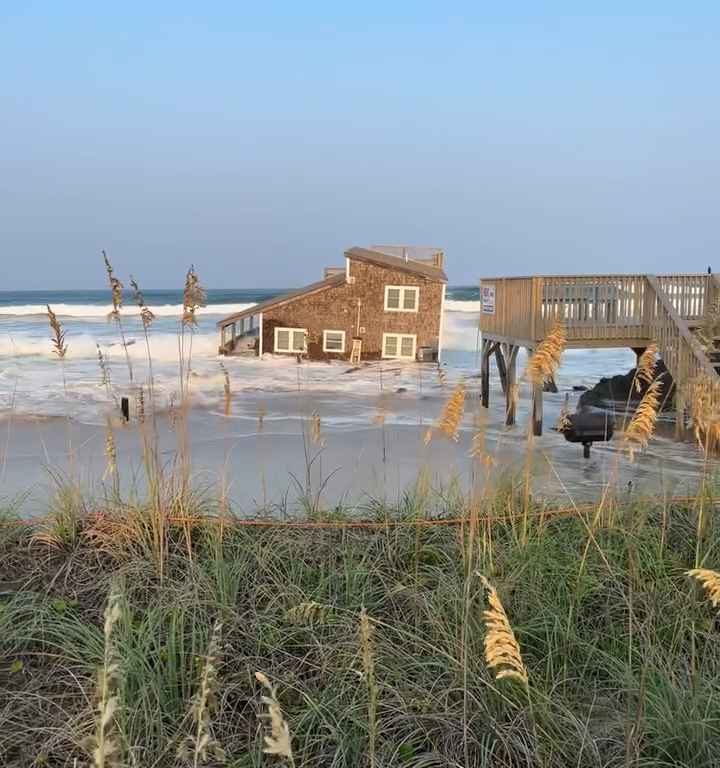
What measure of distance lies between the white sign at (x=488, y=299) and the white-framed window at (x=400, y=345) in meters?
10.8

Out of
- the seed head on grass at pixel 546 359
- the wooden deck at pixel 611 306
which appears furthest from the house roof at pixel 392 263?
the seed head on grass at pixel 546 359

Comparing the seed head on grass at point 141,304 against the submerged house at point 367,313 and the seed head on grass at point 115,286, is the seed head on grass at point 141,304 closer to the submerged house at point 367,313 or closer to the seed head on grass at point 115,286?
the seed head on grass at point 115,286

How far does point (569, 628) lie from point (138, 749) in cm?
177

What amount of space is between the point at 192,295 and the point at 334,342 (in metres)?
21.9

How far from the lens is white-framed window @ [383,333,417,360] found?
26422mm

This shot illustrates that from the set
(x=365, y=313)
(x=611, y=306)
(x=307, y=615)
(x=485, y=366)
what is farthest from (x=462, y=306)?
(x=307, y=615)

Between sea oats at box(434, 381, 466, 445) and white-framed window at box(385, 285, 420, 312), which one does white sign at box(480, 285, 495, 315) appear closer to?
white-framed window at box(385, 285, 420, 312)

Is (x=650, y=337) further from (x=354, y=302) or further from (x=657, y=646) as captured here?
(x=354, y=302)

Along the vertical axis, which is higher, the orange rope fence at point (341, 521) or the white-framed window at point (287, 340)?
the white-framed window at point (287, 340)

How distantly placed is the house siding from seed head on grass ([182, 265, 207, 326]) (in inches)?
841

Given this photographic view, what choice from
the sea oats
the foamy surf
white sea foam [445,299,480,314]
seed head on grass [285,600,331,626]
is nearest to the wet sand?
the sea oats

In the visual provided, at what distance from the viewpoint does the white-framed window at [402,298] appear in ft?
85.9

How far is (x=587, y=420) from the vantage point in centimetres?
898

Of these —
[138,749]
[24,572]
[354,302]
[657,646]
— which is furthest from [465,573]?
[354,302]
